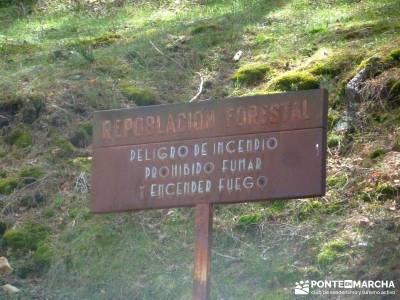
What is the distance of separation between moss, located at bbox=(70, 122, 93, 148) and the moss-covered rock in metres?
1.75

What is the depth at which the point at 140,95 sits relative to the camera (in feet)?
33.3

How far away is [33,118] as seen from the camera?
392 inches

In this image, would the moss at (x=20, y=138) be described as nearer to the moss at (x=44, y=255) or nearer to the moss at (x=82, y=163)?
the moss at (x=82, y=163)

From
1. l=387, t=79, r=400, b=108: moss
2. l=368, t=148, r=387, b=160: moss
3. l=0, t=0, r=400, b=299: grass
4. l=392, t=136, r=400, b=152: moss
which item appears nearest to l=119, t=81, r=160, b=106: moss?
l=0, t=0, r=400, b=299: grass

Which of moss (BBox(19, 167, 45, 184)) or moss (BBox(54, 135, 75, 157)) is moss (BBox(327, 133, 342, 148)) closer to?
moss (BBox(54, 135, 75, 157))

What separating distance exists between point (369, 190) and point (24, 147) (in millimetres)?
3627

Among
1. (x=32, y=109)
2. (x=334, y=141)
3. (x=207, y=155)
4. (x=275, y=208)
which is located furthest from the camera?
(x=32, y=109)

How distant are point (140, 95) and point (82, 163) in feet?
4.26

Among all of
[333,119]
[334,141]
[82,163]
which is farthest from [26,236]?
[333,119]

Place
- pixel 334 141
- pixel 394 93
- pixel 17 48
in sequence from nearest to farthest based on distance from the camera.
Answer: pixel 334 141 → pixel 394 93 → pixel 17 48

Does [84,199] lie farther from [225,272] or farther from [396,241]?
[396,241]

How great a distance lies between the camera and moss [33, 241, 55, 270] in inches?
316

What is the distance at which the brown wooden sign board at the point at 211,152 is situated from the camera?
5988 millimetres

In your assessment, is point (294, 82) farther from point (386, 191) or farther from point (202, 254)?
point (202, 254)
